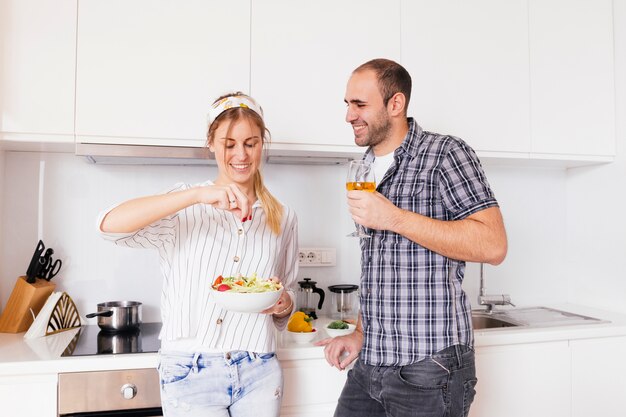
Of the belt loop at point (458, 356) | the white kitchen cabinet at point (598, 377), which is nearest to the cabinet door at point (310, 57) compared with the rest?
the belt loop at point (458, 356)

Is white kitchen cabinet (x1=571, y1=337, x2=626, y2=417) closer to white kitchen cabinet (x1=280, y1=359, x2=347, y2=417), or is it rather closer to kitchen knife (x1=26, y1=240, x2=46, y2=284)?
white kitchen cabinet (x1=280, y1=359, x2=347, y2=417)

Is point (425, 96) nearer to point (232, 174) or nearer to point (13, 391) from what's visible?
point (232, 174)

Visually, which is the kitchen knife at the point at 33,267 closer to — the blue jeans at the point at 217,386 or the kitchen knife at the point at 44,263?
the kitchen knife at the point at 44,263

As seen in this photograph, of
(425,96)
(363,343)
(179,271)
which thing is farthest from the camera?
(425,96)

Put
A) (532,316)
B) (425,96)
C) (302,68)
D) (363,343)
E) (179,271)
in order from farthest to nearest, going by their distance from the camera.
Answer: (532,316) → (425,96) → (302,68) → (363,343) → (179,271)

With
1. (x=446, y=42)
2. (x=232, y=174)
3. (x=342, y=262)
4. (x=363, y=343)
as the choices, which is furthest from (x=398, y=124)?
(x=342, y=262)

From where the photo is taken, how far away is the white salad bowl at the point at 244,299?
111 centimetres

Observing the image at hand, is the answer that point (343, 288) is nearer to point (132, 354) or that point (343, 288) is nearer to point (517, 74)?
point (132, 354)

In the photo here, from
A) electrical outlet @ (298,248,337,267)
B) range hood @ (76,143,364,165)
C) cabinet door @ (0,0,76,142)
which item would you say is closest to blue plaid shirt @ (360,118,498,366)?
range hood @ (76,143,364,165)

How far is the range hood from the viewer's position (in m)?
1.76

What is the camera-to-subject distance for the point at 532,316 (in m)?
2.22

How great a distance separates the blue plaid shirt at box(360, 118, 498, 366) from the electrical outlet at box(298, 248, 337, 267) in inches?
32.9

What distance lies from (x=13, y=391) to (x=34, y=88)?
0.99m

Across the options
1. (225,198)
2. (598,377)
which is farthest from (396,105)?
(598,377)
